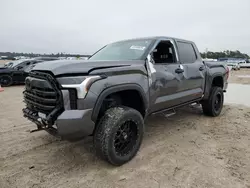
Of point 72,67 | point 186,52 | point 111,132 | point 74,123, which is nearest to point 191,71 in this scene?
point 186,52

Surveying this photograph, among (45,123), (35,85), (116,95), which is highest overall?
(35,85)

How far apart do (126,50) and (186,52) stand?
57.9 inches

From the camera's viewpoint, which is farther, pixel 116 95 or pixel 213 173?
pixel 116 95

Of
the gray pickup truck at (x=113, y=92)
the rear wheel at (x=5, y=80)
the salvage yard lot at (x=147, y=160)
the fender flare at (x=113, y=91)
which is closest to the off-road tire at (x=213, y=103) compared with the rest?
the salvage yard lot at (x=147, y=160)

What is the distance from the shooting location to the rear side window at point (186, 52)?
4.28m

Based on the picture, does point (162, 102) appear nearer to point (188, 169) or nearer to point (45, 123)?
point (188, 169)

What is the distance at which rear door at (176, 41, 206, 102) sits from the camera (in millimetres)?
4188

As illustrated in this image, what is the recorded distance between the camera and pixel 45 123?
266 cm

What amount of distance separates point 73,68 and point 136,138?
1386 mm

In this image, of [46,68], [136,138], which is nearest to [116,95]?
[136,138]

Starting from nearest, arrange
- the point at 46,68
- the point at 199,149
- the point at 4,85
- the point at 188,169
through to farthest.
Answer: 1. the point at 46,68
2. the point at 188,169
3. the point at 199,149
4. the point at 4,85

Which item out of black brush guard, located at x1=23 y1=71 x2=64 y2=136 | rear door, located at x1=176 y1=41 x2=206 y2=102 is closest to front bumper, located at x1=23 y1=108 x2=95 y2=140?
black brush guard, located at x1=23 y1=71 x2=64 y2=136

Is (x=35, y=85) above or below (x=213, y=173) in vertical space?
above

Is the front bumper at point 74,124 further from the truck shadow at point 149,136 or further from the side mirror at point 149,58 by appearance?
the side mirror at point 149,58
